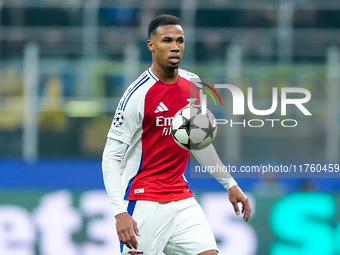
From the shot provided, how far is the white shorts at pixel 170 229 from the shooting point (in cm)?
412

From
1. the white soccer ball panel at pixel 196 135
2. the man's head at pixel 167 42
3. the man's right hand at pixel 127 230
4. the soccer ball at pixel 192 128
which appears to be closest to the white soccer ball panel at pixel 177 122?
the soccer ball at pixel 192 128

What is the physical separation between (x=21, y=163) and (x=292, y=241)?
3.86 metres

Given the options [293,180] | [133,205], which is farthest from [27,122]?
[133,205]

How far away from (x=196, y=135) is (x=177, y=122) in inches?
9.8

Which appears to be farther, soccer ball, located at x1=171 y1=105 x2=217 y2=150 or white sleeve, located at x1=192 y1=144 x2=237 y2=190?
white sleeve, located at x1=192 y1=144 x2=237 y2=190

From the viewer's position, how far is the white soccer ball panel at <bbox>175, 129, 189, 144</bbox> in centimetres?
420

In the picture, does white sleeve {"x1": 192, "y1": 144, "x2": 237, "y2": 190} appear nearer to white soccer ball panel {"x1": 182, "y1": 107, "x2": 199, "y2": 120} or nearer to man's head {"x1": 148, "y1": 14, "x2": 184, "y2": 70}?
white soccer ball panel {"x1": 182, "y1": 107, "x2": 199, "y2": 120}

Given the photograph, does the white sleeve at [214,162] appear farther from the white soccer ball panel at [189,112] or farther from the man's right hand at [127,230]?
the man's right hand at [127,230]

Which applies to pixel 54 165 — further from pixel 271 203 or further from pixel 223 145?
pixel 271 203

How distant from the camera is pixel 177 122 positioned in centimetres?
418

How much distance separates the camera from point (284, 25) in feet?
34.4

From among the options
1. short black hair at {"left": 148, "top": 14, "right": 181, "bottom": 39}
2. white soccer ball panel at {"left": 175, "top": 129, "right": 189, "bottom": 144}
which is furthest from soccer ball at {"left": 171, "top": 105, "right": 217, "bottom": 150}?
short black hair at {"left": 148, "top": 14, "right": 181, "bottom": 39}

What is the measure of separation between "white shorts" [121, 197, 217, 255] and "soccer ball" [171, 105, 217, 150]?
1.25ft

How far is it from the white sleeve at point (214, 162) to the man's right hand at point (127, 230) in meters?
0.77
